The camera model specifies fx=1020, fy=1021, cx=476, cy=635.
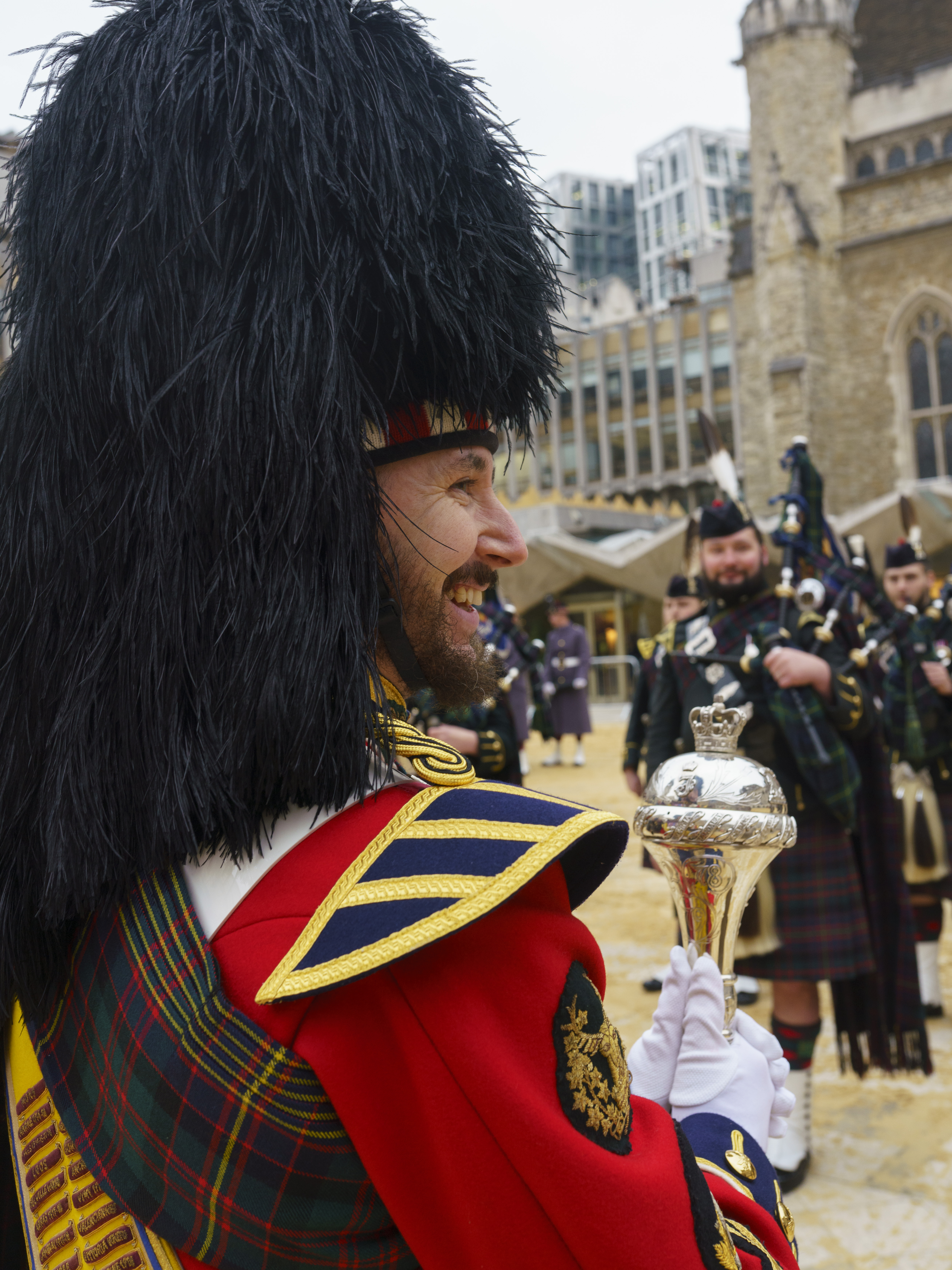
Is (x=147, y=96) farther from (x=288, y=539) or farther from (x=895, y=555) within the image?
(x=895, y=555)

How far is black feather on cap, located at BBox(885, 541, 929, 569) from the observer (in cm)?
554

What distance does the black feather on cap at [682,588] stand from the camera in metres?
5.78

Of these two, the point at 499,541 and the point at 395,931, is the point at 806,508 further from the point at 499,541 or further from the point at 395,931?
the point at 395,931

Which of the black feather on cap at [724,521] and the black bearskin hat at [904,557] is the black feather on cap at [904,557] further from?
the black feather on cap at [724,521]

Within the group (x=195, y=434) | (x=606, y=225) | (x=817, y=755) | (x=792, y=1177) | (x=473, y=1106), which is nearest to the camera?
(x=473, y=1106)

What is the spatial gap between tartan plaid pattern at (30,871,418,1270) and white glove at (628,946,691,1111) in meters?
0.42

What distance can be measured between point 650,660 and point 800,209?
20.4m

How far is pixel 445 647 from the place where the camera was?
120 cm

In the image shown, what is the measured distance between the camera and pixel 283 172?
1.04 m

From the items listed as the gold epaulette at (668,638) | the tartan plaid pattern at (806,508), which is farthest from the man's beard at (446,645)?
the gold epaulette at (668,638)

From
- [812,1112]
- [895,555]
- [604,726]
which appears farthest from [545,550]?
[812,1112]

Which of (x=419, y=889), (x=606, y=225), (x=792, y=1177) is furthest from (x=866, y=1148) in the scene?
(x=606, y=225)

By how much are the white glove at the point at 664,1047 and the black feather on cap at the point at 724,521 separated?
2.86 metres

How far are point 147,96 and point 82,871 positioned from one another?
0.78 m
